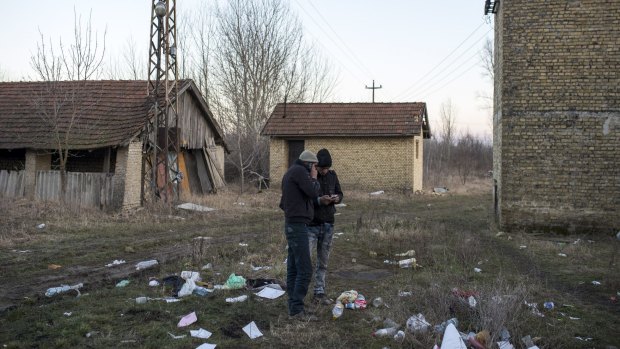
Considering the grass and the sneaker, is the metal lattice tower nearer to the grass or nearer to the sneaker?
the grass

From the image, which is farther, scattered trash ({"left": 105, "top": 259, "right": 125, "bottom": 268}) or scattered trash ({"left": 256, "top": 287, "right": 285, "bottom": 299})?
scattered trash ({"left": 105, "top": 259, "right": 125, "bottom": 268})

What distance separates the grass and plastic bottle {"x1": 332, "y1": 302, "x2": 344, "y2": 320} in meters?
0.11

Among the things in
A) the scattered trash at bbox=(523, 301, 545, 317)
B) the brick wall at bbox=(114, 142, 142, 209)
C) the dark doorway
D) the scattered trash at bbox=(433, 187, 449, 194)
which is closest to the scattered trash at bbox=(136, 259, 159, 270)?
the scattered trash at bbox=(523, 301, 545, 317)

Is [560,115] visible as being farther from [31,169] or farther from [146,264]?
[31,169]

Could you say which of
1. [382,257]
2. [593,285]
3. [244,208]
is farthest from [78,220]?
[593,285]

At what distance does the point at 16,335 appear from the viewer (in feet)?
19.3

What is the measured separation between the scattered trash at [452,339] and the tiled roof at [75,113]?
14.3 m

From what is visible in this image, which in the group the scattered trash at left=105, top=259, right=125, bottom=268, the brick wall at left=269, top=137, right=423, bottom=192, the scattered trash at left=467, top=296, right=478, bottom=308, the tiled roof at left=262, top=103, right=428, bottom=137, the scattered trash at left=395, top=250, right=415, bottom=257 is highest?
the tiled roof at left=262, top=103, right=428, bottom=137

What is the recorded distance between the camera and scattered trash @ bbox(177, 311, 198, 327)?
620 cm

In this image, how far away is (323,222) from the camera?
728 cm

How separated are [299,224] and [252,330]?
134cm

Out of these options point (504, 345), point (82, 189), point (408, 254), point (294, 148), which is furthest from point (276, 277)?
point (294, 148)

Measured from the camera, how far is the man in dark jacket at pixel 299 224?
6590 mm

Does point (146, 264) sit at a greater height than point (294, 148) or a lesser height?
lesser
